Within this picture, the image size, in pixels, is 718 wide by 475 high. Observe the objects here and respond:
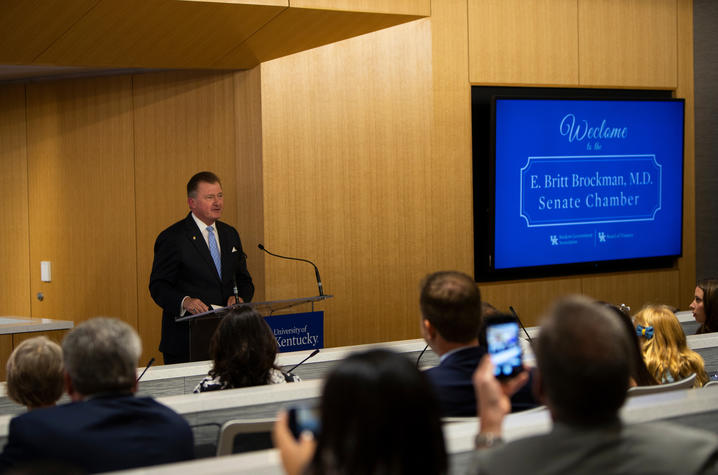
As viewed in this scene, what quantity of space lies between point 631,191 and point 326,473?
6180mm

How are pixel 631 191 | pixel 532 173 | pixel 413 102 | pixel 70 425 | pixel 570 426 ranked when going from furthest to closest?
pixel 631 191, pixel 532 173, pixel 413 102, pixel 70 425, pixel 570 426

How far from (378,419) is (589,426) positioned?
42 cm

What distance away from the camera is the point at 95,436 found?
188 cm

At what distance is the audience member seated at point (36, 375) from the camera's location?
236 cm

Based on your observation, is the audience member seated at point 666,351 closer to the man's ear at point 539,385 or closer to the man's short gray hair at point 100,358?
the man's ear at point 539,385

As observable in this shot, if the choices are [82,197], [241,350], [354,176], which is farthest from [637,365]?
[82,197]

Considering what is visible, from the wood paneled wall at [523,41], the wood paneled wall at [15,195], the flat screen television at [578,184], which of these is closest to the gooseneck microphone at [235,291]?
the flat screen television at [578,184]

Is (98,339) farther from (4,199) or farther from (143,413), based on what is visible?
(4,199)

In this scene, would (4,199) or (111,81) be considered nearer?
(111,81)

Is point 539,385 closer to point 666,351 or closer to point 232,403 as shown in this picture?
point 232,403

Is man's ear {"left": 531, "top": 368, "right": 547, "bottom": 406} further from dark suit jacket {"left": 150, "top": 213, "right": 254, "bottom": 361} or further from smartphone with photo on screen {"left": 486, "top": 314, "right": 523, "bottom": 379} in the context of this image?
dark suit jacket {"left": 150, "top": 213, "right": 254, "bottom": 361}

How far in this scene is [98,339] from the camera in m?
1.99

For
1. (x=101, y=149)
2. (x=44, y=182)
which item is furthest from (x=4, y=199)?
(x=101, y=149)

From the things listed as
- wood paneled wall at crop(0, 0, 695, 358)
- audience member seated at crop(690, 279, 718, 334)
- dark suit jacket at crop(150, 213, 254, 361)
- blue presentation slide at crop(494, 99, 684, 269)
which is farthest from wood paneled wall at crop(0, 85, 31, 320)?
audience member seated at crop(690, 279, 718, 334)
